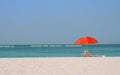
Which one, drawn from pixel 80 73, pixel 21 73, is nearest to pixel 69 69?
pixel 80 73

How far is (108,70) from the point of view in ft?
33.3

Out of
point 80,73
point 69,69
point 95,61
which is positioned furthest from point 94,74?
point 95,61

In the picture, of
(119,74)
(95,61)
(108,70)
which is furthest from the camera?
(95,61)

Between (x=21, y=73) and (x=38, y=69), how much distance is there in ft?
2.67

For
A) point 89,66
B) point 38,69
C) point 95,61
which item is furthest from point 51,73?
point 95,61

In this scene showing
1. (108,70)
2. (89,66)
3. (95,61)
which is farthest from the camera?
(95,61)

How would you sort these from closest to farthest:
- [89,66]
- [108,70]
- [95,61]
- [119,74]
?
[119,74], [108,70], [89,66], [95,61]

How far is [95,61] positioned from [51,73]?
9.95 feet

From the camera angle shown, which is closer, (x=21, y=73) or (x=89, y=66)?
(x=21, y=73)

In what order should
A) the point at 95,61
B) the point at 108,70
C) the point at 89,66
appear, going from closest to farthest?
the point at 108,70, the point at 89,66, the point at 95,61

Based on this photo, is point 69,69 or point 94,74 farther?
point 69,69

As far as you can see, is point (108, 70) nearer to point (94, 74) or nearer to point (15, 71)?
point (94, 74)

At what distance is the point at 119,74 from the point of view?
31.0 ft

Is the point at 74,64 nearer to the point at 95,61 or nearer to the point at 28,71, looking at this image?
the point at 95,61
